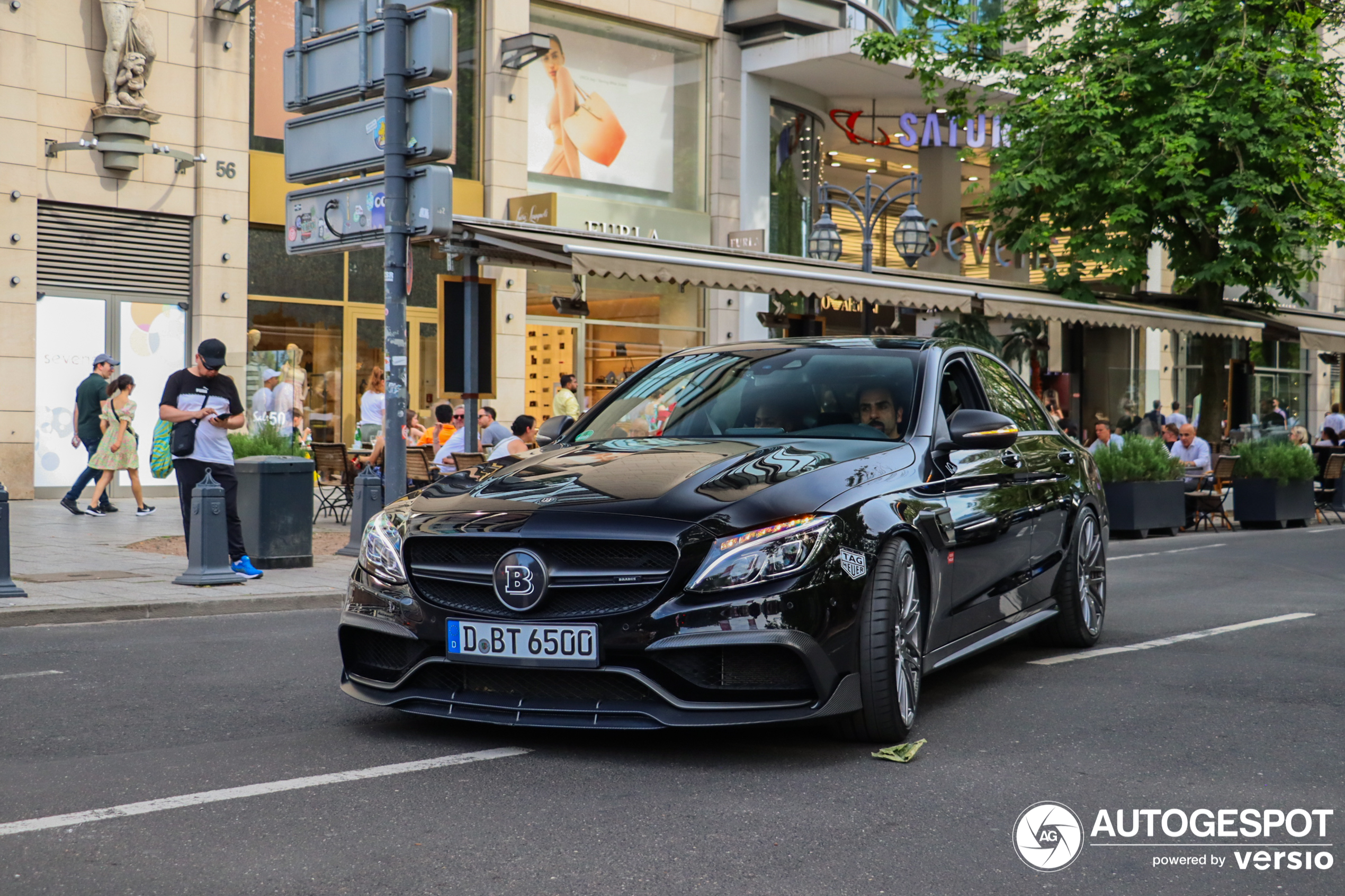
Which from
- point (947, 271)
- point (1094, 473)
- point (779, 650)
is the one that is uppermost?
point (947, 271)

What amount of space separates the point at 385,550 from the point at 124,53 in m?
16.2

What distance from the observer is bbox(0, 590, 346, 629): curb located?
8.38 metres

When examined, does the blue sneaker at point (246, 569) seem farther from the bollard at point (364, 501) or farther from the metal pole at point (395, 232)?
the bollard at point (364, 501)

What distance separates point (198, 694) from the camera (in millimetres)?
6086

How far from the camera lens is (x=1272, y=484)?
62.7ft

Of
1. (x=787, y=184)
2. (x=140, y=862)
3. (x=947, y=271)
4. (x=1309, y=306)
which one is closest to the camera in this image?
(x=140, y=862)

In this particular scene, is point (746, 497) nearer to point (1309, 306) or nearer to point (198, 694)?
point (198, 694)

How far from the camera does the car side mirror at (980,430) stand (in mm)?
5668

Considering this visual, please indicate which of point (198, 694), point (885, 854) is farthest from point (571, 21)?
point (885, 854)

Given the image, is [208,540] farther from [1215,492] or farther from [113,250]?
[1215,492]

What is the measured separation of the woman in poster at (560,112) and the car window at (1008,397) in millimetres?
17421

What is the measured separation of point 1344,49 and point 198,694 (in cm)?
4418

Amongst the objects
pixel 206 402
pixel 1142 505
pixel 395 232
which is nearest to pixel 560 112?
pixel 1142 505

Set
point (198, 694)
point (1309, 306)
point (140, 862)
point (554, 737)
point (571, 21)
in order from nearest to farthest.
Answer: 1. point (140, 862)
2. point (554, 737)
3. point (198, 694)
4. point (571, 21)
5. point (1309, 306)
